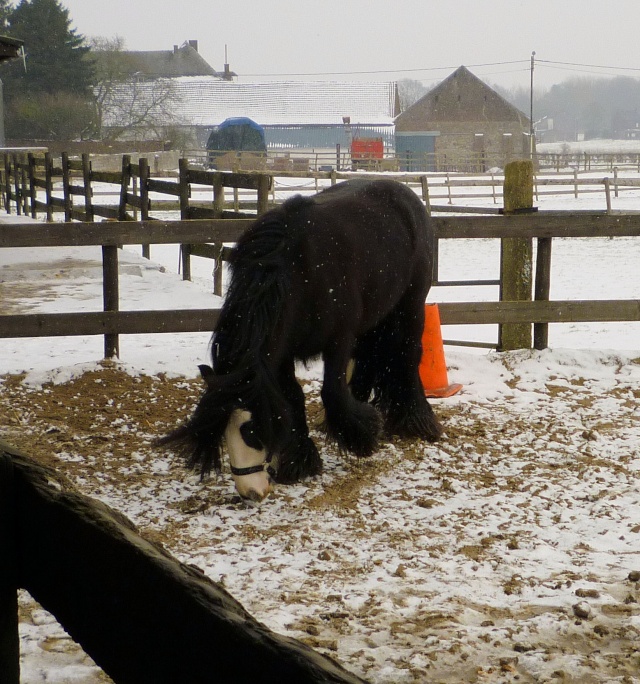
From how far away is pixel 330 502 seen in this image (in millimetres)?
3744

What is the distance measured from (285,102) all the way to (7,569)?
5256 cm

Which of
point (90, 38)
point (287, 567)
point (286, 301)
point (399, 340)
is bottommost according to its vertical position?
point (287, 567)

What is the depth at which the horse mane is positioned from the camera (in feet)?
11.1

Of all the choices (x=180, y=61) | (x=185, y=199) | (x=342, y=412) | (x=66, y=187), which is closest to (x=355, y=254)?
(x=342, y=412)

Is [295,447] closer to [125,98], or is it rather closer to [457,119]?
[125,98]

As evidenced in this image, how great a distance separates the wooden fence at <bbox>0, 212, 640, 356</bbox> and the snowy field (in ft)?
0.96

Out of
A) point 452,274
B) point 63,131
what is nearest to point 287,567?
point 452,274

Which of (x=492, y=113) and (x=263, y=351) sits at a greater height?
(x=492, y=113)

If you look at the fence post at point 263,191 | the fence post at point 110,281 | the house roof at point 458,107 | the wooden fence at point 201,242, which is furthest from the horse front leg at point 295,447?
the house roof at point 458,107

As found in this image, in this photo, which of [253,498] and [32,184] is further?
[32,184]

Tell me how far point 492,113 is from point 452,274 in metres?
40.3

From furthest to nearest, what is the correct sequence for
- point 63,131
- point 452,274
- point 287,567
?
point 63,131 → point 452,274 → point 287,567

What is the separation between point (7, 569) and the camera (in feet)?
3.99

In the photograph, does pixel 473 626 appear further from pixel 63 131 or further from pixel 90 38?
pixel 90 38
